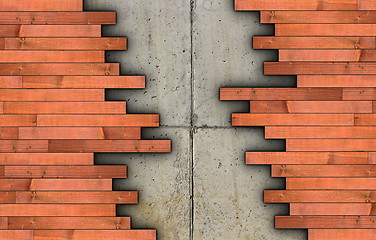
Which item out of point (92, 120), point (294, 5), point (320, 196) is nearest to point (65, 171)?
Result: point (92, 120)

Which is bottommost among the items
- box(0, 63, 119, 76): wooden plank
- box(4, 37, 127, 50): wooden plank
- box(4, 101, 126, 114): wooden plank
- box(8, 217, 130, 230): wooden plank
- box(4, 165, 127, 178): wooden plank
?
box(8, 217, 130, 230): wooden plank

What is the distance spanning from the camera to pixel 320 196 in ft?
10.6

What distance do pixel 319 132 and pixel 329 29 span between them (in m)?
0.81

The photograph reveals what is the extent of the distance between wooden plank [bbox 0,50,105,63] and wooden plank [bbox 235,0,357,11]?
118 cm

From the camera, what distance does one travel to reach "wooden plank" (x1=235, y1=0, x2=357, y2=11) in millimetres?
3219

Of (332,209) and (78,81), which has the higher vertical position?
(78,81)

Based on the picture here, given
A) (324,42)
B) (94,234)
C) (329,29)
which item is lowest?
(94,234)

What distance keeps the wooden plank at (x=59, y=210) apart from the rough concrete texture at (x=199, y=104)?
18 centimetres

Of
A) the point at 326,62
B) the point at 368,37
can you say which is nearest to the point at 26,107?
the point at 326,62

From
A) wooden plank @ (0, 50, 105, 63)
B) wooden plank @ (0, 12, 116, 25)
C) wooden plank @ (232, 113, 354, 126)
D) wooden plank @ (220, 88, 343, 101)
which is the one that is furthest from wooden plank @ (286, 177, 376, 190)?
wooden plank @ (0, 12, 116, 25)

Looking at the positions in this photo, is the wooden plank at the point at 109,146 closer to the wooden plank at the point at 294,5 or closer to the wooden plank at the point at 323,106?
the wooden plank at the point at 323,106

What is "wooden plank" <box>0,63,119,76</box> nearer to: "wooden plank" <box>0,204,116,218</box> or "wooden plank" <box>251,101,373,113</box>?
"wooden plank" <box>0,204,116,218</box>

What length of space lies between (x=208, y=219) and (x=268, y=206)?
1.60 feet

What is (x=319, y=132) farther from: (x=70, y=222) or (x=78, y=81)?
(x=70, y=222)
